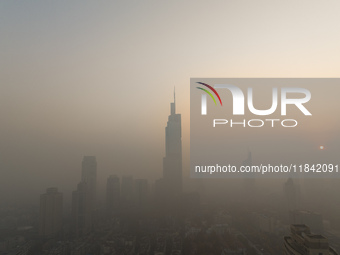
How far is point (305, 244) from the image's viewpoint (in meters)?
2.52

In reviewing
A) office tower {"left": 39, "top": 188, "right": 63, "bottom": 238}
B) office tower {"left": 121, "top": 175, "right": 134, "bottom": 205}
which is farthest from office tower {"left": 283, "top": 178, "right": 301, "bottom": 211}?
office tower {"left": 39, "top": 188, "right": 63, "bottom": 238}

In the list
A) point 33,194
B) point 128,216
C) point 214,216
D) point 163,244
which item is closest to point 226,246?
point 163,244

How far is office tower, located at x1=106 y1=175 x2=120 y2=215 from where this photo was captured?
24.5ft

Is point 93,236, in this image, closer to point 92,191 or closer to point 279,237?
point 92,191

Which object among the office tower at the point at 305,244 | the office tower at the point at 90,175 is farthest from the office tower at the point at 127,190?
the office tower at the point at 305,244

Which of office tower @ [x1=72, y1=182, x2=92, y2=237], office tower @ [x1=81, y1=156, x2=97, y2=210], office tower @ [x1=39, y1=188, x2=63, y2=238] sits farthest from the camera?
office tower @ [x1=81, y1=156, x2=97, y2=210]

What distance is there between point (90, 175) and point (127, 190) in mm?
1553

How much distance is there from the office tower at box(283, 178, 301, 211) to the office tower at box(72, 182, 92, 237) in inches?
227

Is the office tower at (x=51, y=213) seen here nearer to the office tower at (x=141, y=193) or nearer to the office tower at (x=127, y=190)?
the office tower at (x=127, y=190)

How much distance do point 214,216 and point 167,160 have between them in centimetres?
226

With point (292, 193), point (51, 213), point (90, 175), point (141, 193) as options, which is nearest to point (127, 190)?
point (141, 193)

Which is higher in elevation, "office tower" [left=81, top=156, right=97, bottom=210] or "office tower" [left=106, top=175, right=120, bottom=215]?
"office tower" [left=81, top=156, right=97, bottom=210]

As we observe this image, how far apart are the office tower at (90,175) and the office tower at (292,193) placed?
568 centimetres

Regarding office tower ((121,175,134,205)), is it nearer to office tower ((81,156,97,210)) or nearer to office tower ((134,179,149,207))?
office tower ((134,179,149,207))
